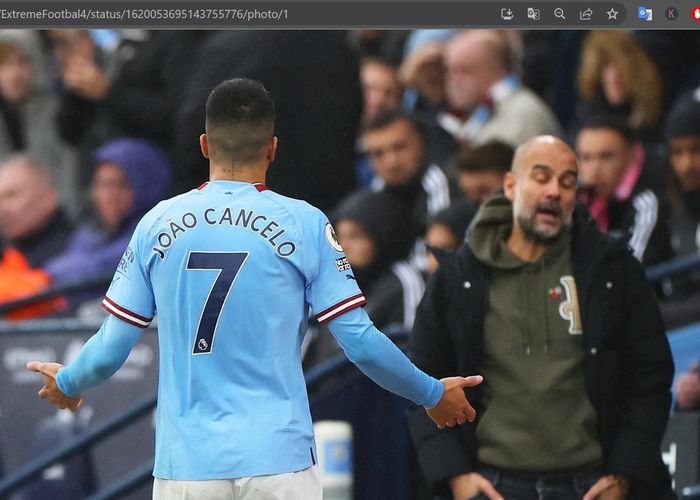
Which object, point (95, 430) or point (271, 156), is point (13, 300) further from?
point (271, 156)

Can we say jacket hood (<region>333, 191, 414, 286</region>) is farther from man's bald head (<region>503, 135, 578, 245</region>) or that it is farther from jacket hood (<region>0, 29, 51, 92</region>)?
jacket hood (<region>0, 29, 51, 92</region>)

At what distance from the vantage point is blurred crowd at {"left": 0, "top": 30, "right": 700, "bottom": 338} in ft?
24.2

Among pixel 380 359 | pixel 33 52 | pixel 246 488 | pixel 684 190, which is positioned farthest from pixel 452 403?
pixel 33 52

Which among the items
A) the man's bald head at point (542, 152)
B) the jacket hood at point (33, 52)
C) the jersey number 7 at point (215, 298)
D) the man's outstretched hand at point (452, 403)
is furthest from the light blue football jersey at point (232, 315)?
the jacket hood at point (33, 52)

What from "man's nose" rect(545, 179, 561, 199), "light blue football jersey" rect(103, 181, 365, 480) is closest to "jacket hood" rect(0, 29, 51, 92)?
"man's nose" rect(545, 179, 561, 199)

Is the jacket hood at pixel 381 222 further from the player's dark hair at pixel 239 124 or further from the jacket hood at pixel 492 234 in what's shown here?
the player's dark hair at pixel 239 124

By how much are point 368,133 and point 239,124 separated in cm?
370

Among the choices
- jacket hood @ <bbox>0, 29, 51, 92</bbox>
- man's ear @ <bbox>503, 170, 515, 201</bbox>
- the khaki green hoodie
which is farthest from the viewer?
jacket hood @ <bbox>0, 29, 51, 92</bbox>

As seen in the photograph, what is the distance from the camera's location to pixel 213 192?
183 inches

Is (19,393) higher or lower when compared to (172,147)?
lower

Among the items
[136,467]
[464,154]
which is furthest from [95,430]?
[464,154]

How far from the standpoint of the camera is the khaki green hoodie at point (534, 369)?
5559 millimetres

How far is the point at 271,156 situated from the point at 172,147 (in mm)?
4237

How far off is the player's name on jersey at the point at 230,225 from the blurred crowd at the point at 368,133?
2.54 meters
